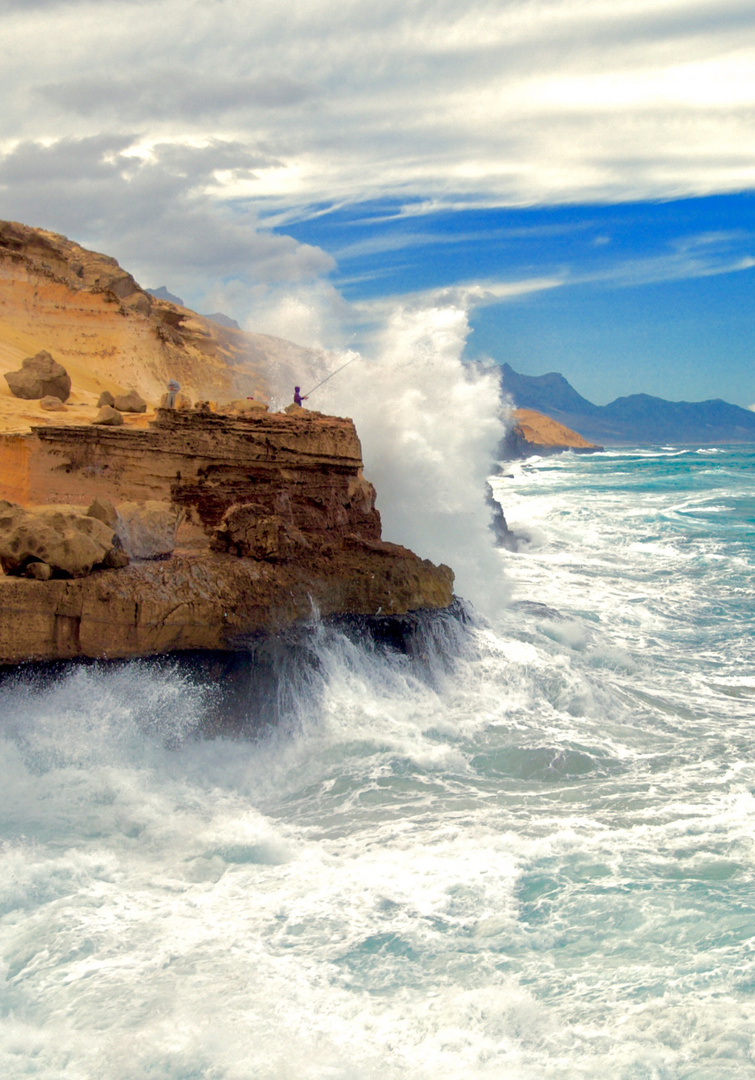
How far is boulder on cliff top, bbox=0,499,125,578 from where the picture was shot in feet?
25.2

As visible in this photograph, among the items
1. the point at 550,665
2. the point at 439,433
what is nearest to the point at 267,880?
the point at 550,665

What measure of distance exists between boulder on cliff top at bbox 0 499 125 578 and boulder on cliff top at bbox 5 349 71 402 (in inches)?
169

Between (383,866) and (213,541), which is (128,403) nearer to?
(213,541)

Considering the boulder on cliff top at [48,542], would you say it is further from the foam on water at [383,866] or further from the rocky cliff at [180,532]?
the foam on water at [383,866]

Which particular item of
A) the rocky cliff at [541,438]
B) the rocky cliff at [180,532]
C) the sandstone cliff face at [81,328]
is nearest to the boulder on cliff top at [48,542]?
the rocky cliff at [180,532]

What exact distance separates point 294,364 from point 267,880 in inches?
1217

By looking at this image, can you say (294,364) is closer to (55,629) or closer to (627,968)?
(55,629)

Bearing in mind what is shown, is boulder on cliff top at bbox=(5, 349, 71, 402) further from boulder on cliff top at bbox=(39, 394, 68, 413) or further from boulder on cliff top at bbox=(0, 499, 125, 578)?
boulder on cliff top at bbox=(0, 499, 125, 578)

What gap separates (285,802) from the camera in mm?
7508

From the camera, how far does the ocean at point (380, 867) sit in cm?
468

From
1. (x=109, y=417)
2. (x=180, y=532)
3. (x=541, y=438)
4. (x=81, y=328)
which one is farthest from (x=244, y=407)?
(x=541, y=438)

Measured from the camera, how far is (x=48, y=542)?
772 centimetres

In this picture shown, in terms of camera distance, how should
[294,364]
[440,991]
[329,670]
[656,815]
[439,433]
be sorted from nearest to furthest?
[440,991] < [656,815] < [329,670] < [439,433] < [294,364]

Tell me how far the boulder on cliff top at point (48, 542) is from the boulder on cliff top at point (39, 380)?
14.1 feet
